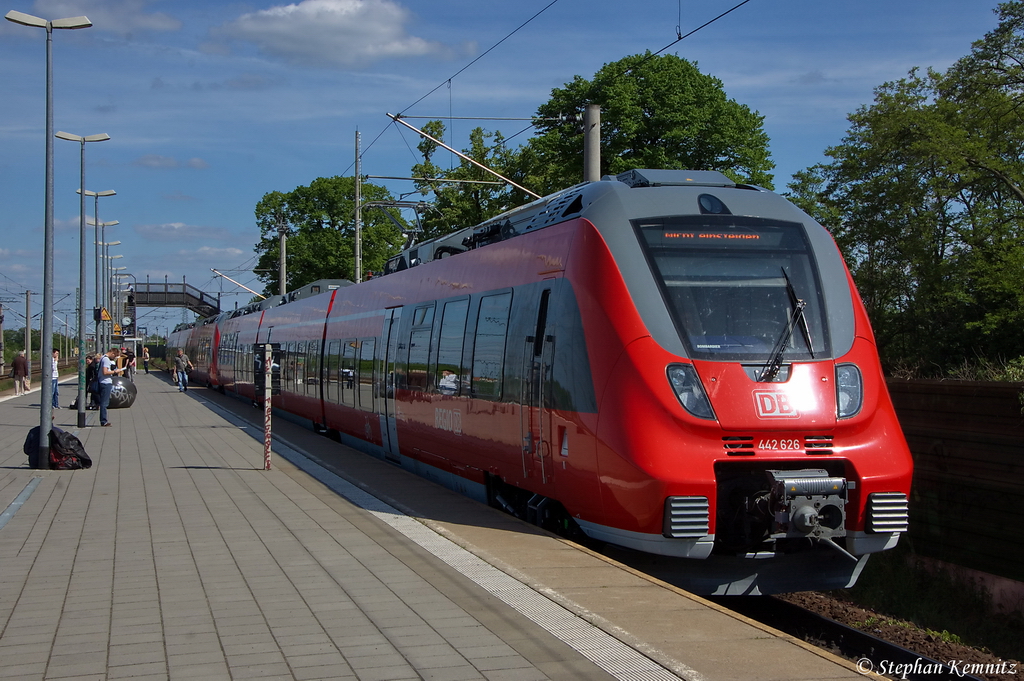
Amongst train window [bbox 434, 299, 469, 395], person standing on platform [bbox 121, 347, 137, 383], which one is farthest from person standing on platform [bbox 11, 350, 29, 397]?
train window [bbox 434, 299, 469, 395]

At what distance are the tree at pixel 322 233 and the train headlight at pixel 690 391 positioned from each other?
171ft

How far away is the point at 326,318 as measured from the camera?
21344 millimetres

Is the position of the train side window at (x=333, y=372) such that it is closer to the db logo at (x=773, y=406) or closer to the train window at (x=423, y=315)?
the train window at (x=423, y=315)

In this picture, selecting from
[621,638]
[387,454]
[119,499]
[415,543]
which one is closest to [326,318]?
[387,454]

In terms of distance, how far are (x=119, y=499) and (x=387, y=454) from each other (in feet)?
15.4

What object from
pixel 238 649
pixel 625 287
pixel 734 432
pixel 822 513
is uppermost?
pixel 625 287

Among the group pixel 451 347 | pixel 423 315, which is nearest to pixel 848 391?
pixel 451 347

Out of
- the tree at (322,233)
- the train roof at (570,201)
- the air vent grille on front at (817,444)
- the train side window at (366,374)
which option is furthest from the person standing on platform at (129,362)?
the air vent grille on front at (817,444)

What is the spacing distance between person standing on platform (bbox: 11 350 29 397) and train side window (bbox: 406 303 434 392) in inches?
1034

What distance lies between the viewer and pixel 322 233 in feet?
204

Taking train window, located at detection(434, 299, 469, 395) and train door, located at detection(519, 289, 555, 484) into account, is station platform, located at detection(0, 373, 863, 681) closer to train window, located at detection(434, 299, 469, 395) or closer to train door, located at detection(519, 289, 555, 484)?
train door, located at detection(519, 289, 555, 484)

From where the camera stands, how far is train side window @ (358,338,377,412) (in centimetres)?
1628

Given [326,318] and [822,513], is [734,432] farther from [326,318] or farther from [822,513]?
[326,318]

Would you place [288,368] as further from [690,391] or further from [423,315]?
[690,391]
